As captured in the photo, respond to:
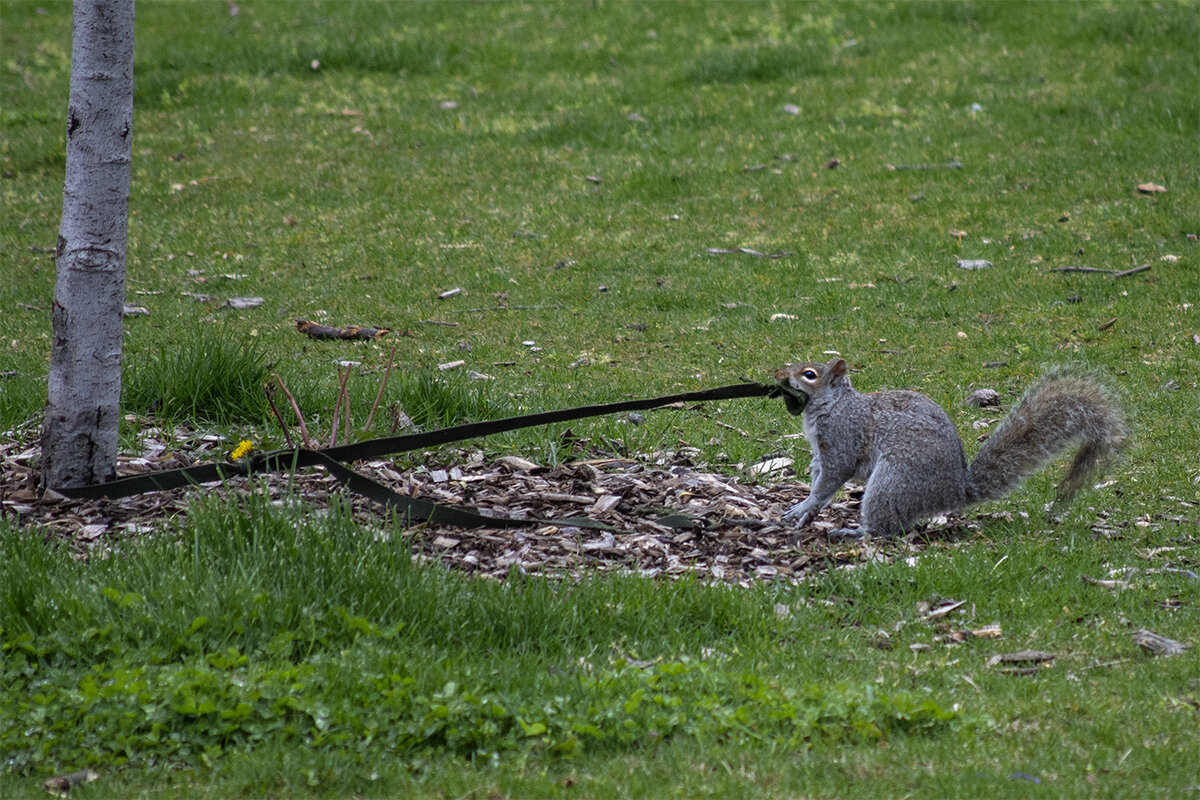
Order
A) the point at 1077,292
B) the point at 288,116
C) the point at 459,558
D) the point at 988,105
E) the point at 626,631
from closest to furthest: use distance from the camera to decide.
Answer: the point at 626,631, the point at 459,558, the point at 1077,292, the point at 988,105, the point at 288,116

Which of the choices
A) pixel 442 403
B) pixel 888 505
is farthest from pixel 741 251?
pixel 888 505

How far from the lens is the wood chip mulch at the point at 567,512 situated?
4.22 m

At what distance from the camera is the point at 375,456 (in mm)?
4258

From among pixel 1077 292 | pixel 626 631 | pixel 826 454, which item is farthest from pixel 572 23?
pixel 626 631

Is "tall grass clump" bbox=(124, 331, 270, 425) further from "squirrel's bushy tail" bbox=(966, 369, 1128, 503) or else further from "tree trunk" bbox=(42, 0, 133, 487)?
"squirrel's bushy tail" bbox=(966, 369, 1128, 503)

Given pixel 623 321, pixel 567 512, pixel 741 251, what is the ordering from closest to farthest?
pixel 567 512 → pixel 623 321 → pixel 741 251

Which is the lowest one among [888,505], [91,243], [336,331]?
[336,331]

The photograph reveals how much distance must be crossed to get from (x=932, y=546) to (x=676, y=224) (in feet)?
18.3

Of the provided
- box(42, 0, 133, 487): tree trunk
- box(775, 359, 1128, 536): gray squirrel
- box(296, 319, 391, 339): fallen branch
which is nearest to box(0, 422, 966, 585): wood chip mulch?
box(775, 359, 1128, 536): gray squirrel

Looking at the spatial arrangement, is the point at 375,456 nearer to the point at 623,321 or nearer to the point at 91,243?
the point at 91,243

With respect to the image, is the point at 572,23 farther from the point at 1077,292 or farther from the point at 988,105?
the point at 1077,292

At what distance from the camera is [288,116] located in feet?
38.9

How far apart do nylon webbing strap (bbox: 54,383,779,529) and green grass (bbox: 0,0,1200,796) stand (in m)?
0.20

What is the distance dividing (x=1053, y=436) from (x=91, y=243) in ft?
11.9
